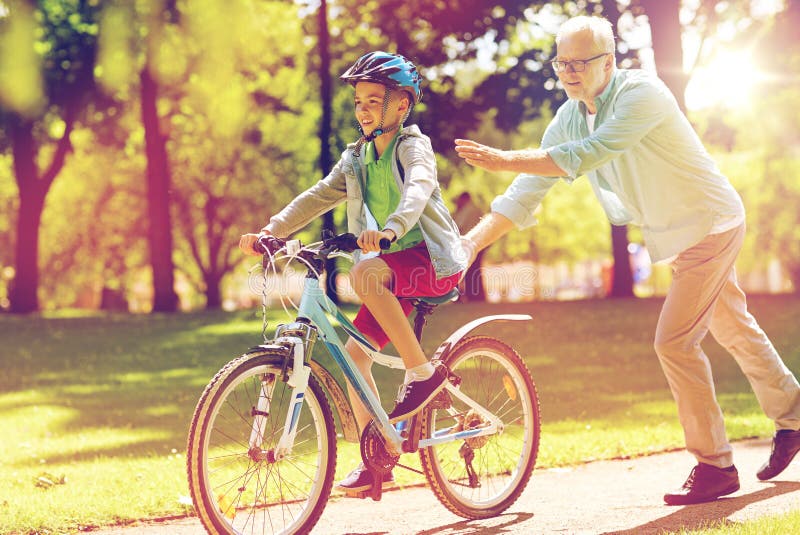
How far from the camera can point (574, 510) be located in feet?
17.7

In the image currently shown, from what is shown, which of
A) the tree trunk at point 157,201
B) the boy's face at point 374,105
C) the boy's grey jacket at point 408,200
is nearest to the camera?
the boy's grey jacket at point 408,200

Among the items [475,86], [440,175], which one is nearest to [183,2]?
[475,86]

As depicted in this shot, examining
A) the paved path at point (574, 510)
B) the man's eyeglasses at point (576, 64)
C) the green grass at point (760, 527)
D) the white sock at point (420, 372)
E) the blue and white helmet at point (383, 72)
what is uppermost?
the man's eyeglasses at point (576, 64)

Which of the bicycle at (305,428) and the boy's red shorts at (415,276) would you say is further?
the boy's red shorts at (415,276)

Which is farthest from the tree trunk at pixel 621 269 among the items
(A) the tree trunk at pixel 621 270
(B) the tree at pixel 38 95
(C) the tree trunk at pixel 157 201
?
(B) the tree at pixel 38 95

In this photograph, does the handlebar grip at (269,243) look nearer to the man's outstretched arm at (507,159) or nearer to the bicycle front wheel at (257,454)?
the bicycle front wheel at (257,454)

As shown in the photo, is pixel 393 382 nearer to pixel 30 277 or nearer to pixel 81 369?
pixel 81 369

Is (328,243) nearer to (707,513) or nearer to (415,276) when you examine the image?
(415,276)

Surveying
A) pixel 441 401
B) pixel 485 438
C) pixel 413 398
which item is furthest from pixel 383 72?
pixel 485 438

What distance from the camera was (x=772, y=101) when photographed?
2933 centimetres

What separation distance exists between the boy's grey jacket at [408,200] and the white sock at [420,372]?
1.48ft

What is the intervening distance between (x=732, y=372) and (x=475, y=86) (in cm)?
1371

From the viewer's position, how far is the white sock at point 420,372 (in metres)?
4.99

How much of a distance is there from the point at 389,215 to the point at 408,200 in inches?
7.8
